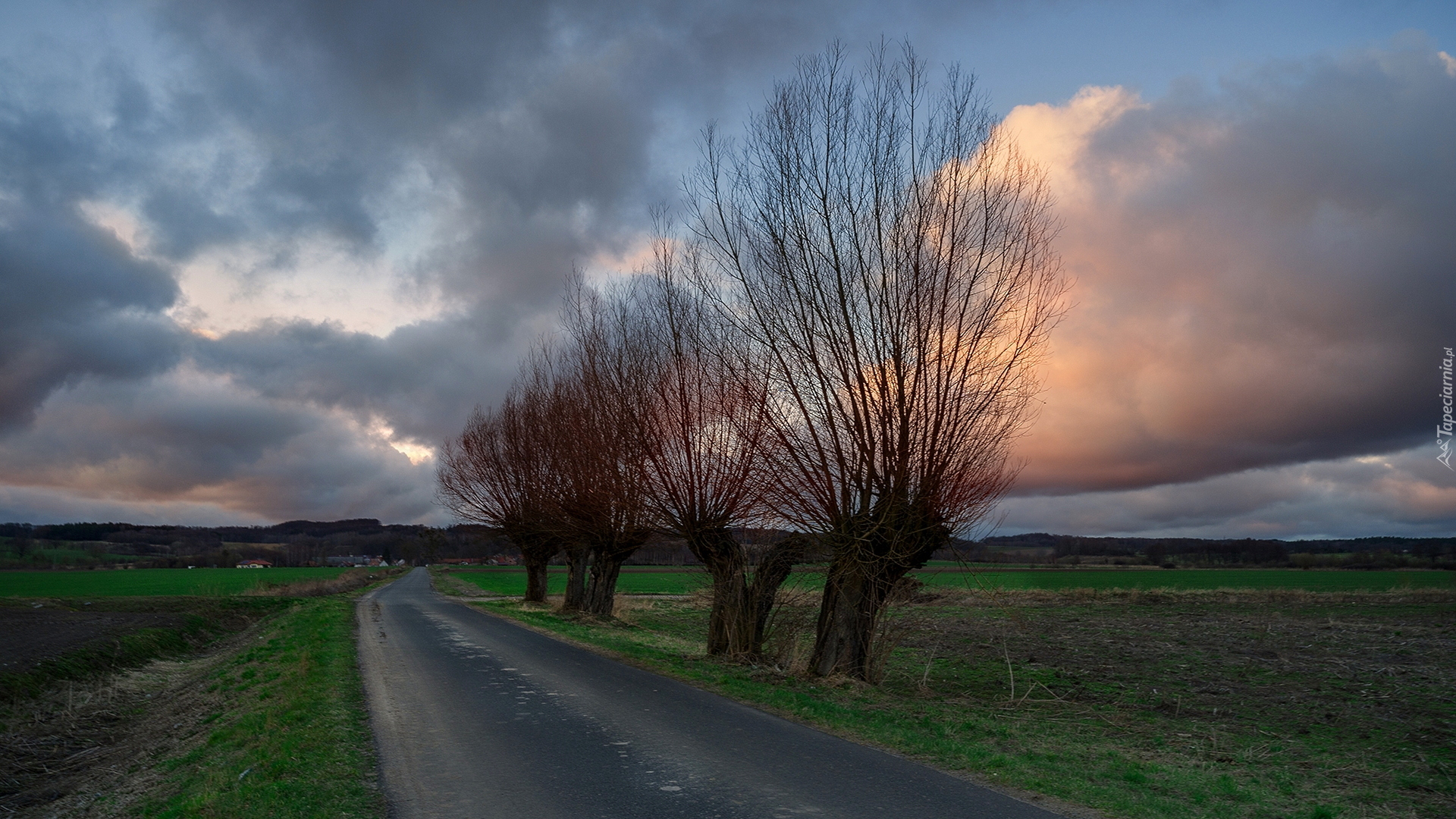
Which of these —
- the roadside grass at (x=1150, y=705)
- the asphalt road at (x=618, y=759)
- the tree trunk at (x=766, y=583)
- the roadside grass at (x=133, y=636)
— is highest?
the tree trunk at (x=766, y=583)

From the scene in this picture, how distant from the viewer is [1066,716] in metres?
12.6

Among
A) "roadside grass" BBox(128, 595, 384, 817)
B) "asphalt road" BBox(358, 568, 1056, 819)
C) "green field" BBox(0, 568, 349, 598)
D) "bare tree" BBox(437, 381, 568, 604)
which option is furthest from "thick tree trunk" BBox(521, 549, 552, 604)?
"asphalt road" BBox(358, 568, 1056, 819)

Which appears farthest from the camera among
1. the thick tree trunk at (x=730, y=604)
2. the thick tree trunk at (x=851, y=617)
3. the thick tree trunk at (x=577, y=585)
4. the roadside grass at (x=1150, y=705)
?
the thick tree trunk at (x=577, y=585)

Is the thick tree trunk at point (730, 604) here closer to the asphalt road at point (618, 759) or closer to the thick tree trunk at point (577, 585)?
the asphalt road at point (618, 759)

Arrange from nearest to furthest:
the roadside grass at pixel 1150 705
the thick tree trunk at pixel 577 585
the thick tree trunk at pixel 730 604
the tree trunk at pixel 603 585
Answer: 1. the roadside grass at pixel 1150 705
2. the thick tree trunk at pixel 730 604
3. the tree trunk at pixel 603 585
4. the thick tree trunk at pixel 577 585

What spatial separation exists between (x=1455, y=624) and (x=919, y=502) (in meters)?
30.5

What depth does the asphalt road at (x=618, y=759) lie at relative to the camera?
673cm

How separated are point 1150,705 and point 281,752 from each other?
44.3 feet

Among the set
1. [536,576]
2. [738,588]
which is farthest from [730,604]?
[536,576]

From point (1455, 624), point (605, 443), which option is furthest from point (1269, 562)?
point (605, 443)

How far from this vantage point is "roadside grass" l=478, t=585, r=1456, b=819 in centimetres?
798

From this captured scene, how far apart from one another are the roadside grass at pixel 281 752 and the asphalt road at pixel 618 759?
344 millimetres

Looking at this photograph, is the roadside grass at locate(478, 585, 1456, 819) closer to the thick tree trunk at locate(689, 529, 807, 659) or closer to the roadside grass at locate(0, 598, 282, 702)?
the thick tree trunk at locate(689, 529, 807, 659)

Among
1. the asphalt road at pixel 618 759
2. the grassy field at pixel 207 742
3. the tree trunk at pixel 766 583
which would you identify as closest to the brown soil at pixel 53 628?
the grassy field at pixel 207 742
